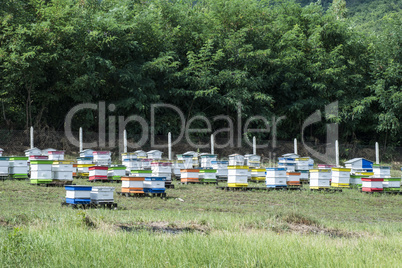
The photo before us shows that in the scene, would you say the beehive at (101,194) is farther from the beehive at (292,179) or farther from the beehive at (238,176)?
the beehive at (292,179)

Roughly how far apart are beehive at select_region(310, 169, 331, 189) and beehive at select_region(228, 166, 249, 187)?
2.90 metres

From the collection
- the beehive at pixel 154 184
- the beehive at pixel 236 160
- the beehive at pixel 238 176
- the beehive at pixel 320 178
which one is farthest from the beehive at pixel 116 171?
the beehive at pixel 320 178

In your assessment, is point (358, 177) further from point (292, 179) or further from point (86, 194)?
point (86, 194)

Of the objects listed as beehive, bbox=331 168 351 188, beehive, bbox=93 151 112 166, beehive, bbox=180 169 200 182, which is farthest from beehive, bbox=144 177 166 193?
beehive, bbox=331 168 351 188

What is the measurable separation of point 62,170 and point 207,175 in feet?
20.2

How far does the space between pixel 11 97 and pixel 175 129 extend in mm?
10312

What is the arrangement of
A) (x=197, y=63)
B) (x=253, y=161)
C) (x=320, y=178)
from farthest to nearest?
1. (x=197, y=63)
2. (x=253, y=161)
3. (x=320, y=178)

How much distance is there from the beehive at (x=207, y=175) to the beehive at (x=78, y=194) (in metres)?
8.30

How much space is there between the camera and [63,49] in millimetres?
27172

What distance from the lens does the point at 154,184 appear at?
1462 centimetres

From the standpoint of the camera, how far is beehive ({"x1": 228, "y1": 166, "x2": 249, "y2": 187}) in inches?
680

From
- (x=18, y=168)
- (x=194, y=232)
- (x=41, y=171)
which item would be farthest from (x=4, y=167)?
(x=194, y=232)

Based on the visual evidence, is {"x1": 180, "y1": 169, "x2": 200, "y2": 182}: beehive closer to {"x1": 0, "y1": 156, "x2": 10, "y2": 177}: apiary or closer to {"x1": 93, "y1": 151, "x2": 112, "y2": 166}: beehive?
{"x1": 93, "y1": 151, "x2": 112, "y2": 166}: beehive

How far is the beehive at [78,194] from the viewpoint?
444 inches
